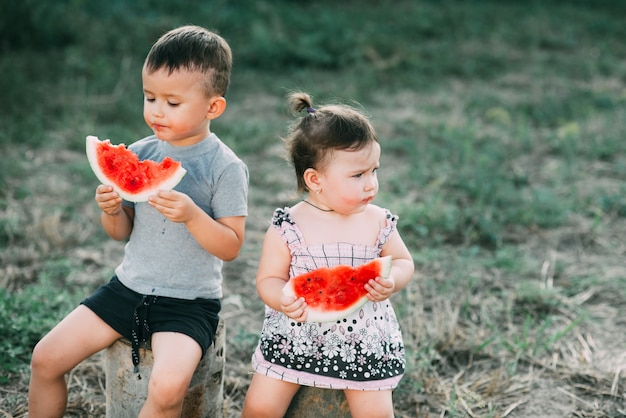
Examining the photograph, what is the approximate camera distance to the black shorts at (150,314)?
2.88 meters

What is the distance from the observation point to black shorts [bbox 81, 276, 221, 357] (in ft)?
9.46

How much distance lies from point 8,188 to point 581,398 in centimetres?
431

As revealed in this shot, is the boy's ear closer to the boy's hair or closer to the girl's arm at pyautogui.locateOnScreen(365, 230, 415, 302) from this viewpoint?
the boy's hair

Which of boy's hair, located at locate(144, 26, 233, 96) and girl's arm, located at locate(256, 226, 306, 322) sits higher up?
boy's hair, located at locate(144, 26, 233, 96)

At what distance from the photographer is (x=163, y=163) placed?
9.41 ft

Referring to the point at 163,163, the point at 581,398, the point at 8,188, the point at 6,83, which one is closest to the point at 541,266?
the point at 581,398

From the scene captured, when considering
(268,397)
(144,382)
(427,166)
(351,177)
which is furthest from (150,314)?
(427,166)

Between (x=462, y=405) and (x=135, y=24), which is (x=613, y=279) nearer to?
(x=462, y=405)

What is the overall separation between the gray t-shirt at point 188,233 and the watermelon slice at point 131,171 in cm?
15

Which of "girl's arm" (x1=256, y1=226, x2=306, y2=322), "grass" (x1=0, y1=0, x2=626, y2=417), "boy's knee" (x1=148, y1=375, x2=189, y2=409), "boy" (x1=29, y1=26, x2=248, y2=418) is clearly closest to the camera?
"boy's knee" (x1=148, y1=375, x2=189, y2=409)

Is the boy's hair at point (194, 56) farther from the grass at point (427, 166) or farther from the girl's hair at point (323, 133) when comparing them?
the grass at point (427, 166)

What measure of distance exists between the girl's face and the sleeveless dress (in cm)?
19

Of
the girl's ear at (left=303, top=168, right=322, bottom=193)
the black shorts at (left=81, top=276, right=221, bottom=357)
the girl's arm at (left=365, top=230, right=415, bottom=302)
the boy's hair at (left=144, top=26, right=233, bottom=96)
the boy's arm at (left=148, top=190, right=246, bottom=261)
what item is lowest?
the black shorts at (left=81, top=276, right=221, bottom=357)

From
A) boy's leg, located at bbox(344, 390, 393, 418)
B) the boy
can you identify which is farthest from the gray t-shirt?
boy's leg, located at bbox(344, 390, 393, 418)
